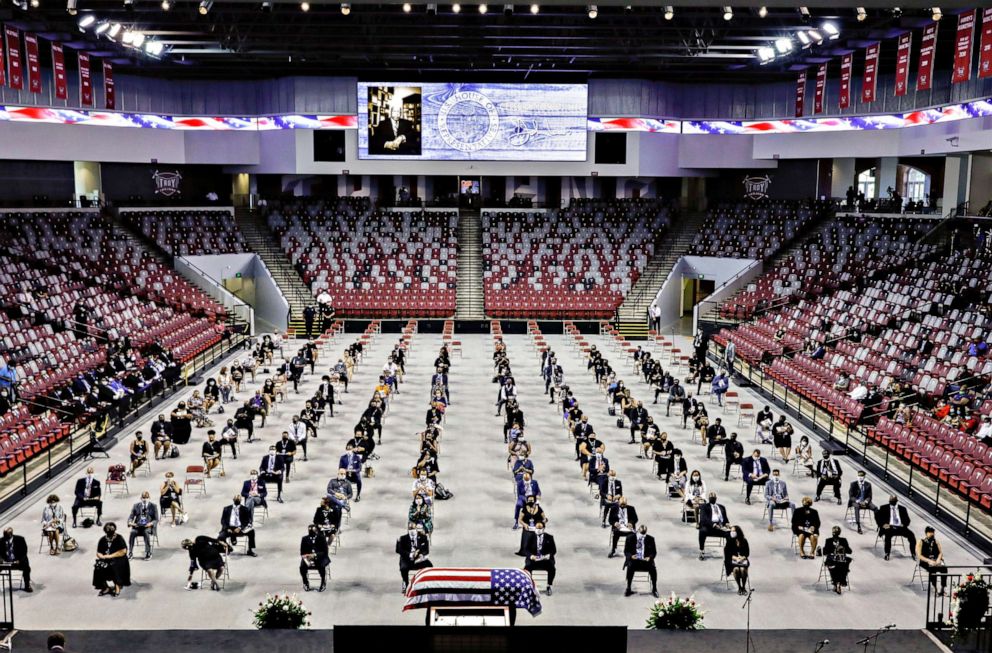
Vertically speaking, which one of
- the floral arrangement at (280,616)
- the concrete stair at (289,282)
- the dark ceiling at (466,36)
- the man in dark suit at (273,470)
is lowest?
the floral arrangement at (280,616)

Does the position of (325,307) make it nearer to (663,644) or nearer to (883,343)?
(883,343)

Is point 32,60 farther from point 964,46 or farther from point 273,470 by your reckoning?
point 964,46

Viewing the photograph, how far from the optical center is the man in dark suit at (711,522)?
54.2 feet

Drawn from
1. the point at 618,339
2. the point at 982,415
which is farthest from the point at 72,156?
the point at 982,415

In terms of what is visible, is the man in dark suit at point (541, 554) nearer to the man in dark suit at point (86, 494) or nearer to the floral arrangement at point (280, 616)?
the floral arrangement at point (280, 616)

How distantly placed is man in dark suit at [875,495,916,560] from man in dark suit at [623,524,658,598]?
4.61 meters

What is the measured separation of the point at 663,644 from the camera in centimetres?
1307

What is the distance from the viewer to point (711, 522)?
16.7 meters

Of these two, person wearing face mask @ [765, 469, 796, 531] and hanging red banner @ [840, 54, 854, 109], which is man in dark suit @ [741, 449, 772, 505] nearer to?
person wearing face mask @ [765, 469, 796, 531]

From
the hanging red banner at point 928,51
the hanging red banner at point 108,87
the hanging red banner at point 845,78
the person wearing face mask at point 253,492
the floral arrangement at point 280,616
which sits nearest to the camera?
the floral arrangement at point 280,616

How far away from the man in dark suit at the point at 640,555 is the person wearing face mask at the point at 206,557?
21.0ft

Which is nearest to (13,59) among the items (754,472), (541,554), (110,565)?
(110,565)

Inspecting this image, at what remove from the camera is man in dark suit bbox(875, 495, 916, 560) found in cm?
1661

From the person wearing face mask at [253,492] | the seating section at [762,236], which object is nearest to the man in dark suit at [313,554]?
the person wearing face mask at [253,492]
